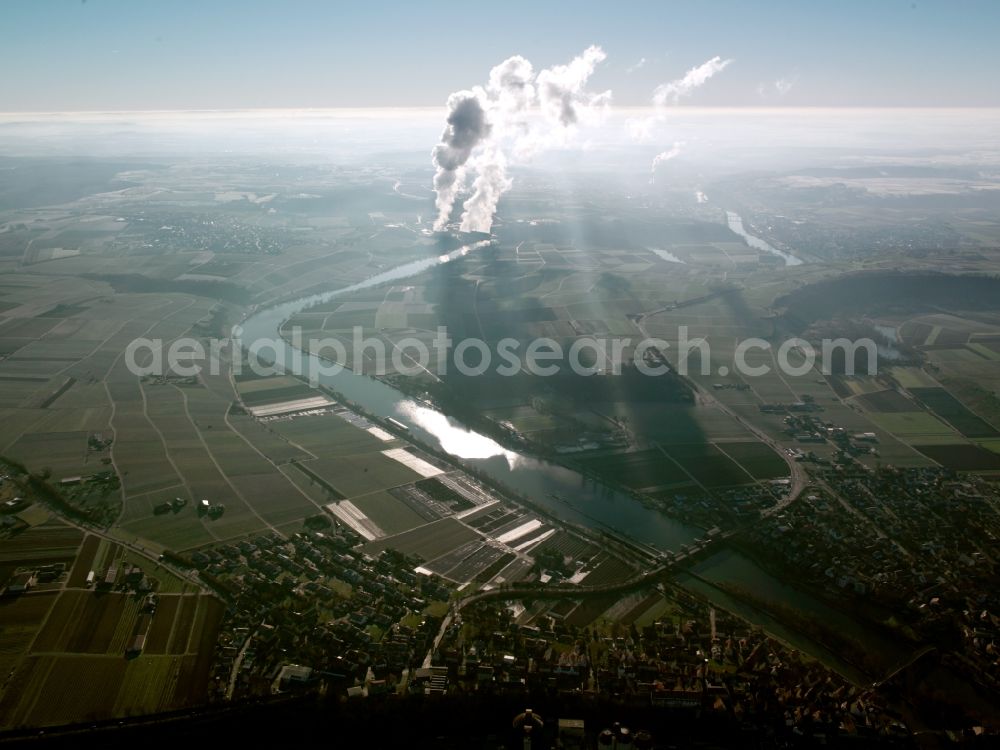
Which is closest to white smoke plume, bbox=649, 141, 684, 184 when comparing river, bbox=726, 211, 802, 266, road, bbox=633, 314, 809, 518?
river, bbox=726, 211, 802, 266

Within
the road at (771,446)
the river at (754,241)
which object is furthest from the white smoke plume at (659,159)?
the road at (771,446)

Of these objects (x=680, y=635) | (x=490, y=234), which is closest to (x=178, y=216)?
(x=490, y=234)

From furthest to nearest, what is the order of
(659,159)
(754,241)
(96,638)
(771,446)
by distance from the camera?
(659,159) → (754,241) → (771,446) → (96,638)

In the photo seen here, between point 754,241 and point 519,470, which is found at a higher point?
point 754,241

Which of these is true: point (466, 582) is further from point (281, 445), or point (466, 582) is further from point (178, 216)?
point (178, 216)

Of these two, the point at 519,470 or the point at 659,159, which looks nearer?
the point at 519,470

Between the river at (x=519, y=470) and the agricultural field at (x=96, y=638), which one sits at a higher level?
the agricultural field at (x=96, y=638)

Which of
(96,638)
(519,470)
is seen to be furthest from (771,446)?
(96,638)

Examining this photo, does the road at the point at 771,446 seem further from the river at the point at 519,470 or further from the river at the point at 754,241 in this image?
the river at the point at 754,241

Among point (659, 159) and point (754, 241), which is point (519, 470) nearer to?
point (754, 241)
